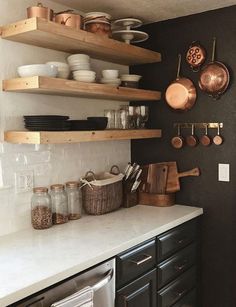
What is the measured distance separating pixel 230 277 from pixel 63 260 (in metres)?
1.43

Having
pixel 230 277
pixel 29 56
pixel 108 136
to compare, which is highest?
pixel 29 56

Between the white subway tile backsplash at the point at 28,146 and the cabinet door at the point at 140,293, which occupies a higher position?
the white subway tile backsplash at the point at 28,146

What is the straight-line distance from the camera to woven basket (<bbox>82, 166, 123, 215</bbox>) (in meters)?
2.40

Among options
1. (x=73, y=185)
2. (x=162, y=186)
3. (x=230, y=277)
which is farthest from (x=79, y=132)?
(x=230, y=277)

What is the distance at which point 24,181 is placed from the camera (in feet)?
6.99

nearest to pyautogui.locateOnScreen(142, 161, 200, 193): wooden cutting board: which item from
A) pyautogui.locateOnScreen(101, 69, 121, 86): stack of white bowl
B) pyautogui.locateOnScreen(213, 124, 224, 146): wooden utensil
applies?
pyautogui.locateOnScreen(213, 124, 224, 146): wooden utensil

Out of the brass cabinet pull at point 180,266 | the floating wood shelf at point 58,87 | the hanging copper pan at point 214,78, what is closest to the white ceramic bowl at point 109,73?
the floating wood shelf at point 58,87

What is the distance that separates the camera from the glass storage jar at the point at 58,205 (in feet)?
7.27

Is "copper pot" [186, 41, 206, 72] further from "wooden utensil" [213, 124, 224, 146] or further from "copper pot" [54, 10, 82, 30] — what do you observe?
"copper pot" [54, 10, 82, 30]

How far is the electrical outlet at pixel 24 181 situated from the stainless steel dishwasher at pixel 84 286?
2.31ft

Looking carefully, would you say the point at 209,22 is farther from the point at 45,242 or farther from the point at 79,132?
the point at 45,242

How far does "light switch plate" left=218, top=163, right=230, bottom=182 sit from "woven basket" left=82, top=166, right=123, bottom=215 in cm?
73

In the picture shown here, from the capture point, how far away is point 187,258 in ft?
8.12

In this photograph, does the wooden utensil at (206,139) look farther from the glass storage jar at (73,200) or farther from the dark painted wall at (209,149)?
the glass storage jar at (73,200)
